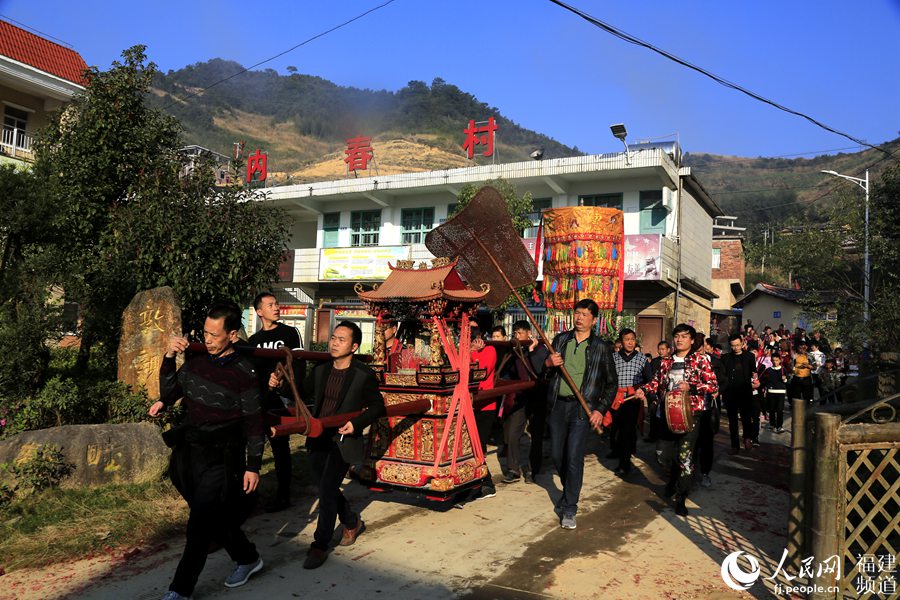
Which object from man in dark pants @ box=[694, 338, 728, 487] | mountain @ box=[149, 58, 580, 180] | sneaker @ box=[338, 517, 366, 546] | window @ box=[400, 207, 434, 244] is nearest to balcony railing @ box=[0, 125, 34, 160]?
window @ box=[400, 207, 434, 244]

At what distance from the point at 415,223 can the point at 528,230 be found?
17.3 ft

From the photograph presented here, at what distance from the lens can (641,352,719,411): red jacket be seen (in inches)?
258

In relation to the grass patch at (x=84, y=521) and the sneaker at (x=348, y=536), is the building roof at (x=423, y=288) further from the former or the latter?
the grass patch at (x=84, y=521)

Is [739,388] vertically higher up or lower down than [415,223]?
lower down

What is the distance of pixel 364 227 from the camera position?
26.0 m

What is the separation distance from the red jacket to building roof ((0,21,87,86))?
760 inches

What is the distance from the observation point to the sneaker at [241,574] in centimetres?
413

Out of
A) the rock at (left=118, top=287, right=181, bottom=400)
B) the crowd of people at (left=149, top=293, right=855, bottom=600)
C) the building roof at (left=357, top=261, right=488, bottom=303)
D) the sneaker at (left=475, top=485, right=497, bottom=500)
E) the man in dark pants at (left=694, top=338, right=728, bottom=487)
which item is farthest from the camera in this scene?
the rock at (left=118, top=287, right=181, bottom=400)

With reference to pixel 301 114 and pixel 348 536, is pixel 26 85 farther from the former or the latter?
pixel 301 114

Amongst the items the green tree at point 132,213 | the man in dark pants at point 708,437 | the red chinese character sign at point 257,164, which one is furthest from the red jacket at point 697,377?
the red chinese character sign at point 257,164

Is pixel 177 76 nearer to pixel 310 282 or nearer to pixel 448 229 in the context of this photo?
pixel 310 282

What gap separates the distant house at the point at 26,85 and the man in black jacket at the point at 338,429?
58.5ft

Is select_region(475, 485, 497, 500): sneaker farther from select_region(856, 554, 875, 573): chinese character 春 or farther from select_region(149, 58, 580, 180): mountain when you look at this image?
select_region(149, 58, 580, 180): mountain

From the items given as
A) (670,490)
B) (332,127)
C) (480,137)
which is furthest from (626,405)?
(332,127)
